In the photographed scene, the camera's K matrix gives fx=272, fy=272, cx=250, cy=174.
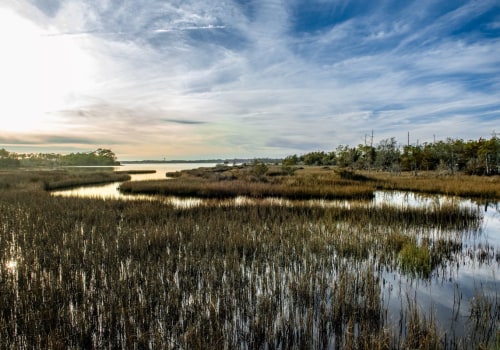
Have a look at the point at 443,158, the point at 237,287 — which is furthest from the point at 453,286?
the point at 443,158

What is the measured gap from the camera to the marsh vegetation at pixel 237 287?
14.5 feet

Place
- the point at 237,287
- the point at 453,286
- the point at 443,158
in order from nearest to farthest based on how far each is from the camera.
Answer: the point at 237,287
the point at 453,286
the point at 443,158

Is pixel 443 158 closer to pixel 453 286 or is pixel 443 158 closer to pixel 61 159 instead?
pixel 453 286

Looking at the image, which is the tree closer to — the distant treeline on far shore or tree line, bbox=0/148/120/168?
the distant treeline on far shore

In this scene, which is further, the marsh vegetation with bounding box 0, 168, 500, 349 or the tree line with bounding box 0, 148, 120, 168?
the tree line with bounding box 0, 148, 120, 168

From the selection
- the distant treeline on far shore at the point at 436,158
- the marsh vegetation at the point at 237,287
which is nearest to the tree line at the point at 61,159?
the distant treeline on far shore at the point at 436,158

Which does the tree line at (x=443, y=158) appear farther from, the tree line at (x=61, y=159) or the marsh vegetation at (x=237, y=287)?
the tree line at (x=61, y=159)

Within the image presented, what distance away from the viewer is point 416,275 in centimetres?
726

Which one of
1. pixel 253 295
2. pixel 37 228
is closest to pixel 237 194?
pixel 37 228

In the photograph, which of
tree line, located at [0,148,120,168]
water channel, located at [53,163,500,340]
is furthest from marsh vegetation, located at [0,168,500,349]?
tree line, located at [0,148,120,168]

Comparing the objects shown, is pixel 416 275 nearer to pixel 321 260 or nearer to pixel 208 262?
pixel 321 260

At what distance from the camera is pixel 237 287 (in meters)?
6.22

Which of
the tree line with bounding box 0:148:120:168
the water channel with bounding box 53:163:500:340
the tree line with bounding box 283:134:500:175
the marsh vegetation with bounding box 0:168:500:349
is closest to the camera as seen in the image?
the marsh vegetation with bounding box 0:168:500:349

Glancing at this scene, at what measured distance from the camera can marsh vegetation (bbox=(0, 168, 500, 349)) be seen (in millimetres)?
4426
